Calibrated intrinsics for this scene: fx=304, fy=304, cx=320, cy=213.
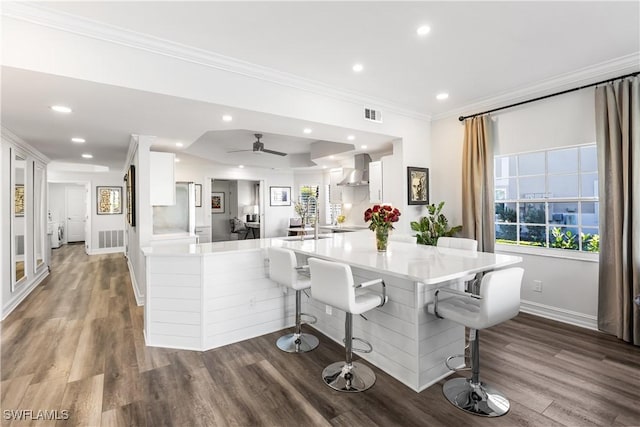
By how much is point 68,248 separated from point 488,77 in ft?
38.3

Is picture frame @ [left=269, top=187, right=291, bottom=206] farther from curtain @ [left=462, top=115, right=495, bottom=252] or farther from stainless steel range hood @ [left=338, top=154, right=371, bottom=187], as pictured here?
curtain @ [left=462, top=115, right=495, bottom=252]

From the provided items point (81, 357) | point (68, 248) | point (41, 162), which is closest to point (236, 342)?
point (81, 357)

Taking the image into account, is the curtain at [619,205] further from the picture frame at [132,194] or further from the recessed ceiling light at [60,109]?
the picture frame at [132,194]

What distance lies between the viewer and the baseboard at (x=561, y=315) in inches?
134

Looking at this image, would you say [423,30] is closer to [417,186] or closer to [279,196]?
[417,186]

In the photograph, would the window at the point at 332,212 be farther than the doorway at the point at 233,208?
No

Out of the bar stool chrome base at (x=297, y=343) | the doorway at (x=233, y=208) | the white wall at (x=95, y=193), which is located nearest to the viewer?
the bar stool chrome base at (x=297, y=343)

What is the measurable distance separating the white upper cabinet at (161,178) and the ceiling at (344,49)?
18.2 inches

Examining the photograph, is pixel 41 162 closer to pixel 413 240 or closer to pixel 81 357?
pixel 81 357

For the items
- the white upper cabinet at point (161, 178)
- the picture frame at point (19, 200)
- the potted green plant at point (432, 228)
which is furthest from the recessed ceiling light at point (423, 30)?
the picture frame at point (19, 200)

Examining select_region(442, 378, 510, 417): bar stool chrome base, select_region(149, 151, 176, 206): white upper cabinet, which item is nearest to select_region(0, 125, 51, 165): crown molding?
select_region(149, 151, 176, 206): white upper cabinet

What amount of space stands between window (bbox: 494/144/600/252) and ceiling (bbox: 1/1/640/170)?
0.98m

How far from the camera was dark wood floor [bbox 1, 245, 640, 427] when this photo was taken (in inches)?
78.7

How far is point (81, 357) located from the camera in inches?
111
